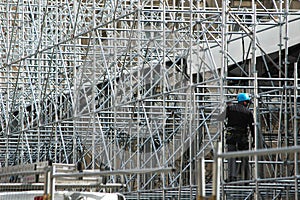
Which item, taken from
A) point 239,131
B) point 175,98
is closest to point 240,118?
point 239,131

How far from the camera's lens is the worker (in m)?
20.5

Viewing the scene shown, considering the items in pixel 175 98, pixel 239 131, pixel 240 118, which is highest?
pixel 175 98

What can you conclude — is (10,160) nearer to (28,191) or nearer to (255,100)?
(255,100)

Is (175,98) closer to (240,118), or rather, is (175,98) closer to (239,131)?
(239,131)

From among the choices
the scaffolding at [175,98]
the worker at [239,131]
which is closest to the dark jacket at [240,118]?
the worker at [239,131]

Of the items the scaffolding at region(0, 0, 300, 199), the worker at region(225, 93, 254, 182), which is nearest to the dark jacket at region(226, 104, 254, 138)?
the worker at region(225, 93, 254, 182)

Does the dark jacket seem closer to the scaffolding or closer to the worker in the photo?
the worker

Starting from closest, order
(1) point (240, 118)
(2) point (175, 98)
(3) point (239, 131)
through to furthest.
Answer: (1) point (240, 118) < (3) point (239, 131) < (2) point (175, 98)

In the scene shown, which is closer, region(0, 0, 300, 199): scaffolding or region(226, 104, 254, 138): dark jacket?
region(226, 104, 254, 138): dark jacket

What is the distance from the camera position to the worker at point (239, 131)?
67.4ft

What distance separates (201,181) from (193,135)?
11874 millimetres

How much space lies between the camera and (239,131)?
68.1 feet

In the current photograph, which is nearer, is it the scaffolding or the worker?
the worker

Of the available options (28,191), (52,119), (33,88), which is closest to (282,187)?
(28,191)
